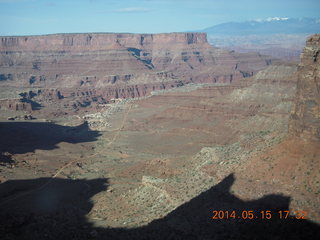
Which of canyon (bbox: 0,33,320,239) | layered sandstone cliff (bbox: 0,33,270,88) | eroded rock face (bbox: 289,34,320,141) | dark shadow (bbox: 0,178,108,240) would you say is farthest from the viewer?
layered sandstone cliff (bbox: 0,33,270,88)

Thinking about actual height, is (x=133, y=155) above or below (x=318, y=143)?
below

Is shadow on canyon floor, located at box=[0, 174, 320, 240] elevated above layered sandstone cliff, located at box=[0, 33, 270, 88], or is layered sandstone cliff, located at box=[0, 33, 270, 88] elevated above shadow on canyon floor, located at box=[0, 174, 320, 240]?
layered sandstone cliff, located at box=[0, 33, 270, 88]

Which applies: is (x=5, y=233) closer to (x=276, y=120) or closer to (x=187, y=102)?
(x=276, y=120)

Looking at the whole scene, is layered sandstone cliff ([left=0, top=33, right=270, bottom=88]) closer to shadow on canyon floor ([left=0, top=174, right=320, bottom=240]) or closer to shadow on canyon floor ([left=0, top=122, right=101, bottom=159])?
shadow on canyon floor ([left=0, top=122, right=101, bottom=159])

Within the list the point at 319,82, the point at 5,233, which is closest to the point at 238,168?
the point at 319,82

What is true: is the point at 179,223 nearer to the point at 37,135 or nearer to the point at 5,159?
the point at 5,159

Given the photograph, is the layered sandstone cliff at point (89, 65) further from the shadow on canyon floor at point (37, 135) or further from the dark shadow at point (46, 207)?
the dark shadow at point (46, 207)
